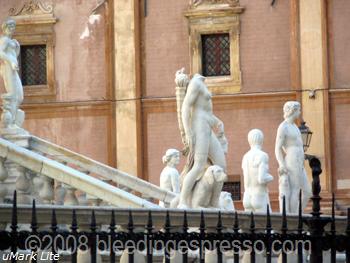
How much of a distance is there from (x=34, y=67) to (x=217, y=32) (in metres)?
4.36

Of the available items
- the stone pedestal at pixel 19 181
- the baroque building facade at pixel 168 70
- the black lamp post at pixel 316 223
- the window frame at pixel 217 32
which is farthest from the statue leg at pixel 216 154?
the window frame at pixel 217 32

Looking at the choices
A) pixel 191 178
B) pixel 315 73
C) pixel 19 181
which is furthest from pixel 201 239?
pixel 315 73

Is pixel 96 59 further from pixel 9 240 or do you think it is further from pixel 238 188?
pixel 9 240

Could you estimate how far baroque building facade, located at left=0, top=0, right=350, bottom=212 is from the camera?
122 feet

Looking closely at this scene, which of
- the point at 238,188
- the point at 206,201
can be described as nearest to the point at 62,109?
the point at 238,188

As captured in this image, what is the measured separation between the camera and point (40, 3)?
39.1 m

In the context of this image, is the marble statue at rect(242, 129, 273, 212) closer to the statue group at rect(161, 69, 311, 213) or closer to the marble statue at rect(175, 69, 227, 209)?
the statue group at rect(161, 69, 311, 213)

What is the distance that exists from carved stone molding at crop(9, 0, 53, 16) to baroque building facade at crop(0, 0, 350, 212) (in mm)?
32

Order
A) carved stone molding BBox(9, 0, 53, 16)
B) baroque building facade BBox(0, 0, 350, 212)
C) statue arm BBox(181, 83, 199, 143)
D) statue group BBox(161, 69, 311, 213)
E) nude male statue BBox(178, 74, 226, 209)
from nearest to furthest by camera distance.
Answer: statue group BBox(161, 69, 311, 213) < nude male statue BBox(178, 74, 226, 209) < statue arm BBox(181, 83, 199, 143) < baroque building facade BBox(0, 0, 350, 212) < carved stone molding BBox(9, 0, 53, 16)

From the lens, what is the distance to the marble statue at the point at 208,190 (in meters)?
20.0

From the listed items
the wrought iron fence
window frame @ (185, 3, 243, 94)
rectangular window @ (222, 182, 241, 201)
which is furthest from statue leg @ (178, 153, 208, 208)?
window frame @ (185, 3, 243, 94)

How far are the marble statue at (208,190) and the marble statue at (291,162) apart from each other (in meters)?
2.39

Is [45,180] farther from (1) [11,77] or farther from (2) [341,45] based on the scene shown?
(2) [341,45]

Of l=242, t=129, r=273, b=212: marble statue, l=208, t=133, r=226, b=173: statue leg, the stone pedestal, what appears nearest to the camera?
l=208, t=133, r=226, b=173: statue leg
